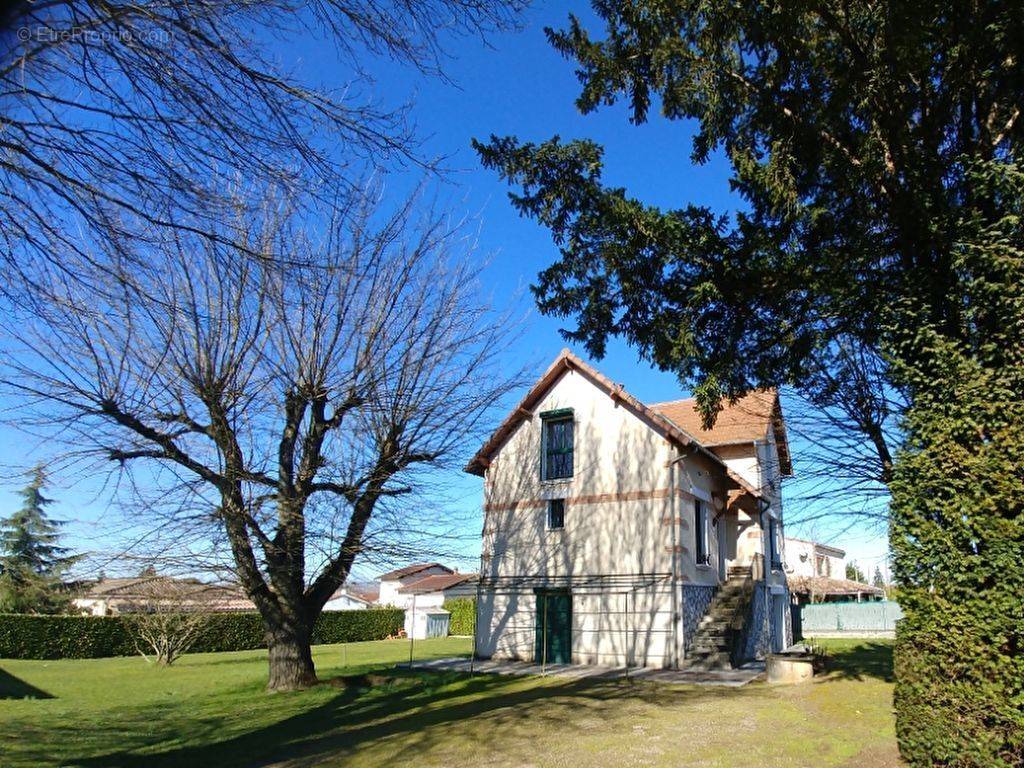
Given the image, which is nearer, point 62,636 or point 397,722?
point 397,722

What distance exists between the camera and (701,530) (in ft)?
66.7

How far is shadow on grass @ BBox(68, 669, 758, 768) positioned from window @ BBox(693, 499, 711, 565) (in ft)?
20.1

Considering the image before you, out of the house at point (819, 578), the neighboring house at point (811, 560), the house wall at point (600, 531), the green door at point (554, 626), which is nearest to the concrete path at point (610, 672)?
the green door at point (554, 626)

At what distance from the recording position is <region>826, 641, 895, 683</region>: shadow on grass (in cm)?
1422

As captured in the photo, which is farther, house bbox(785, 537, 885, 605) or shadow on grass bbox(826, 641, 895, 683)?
house bbox(785, 537, 885, 605)

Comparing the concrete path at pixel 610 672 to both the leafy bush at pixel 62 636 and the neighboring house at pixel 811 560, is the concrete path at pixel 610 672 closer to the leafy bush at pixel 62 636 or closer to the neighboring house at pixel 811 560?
the leafy bush at pixel 62 636

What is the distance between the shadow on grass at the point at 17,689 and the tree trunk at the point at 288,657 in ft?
24.2

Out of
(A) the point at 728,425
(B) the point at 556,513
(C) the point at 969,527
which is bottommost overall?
(C) the point at 969,527

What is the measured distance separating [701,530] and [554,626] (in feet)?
17.3

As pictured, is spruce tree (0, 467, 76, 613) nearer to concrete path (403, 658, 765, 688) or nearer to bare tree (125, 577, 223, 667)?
bare tree (125, 577, 223, 667)

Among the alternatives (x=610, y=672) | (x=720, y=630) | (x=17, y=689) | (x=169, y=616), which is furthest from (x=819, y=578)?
(x=17, y=689)

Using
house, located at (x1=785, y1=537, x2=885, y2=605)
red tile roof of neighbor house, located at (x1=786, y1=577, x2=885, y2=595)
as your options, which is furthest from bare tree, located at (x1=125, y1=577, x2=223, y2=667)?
red tile roof of neighbor house, located at (x1=786, y1=577, x2=885, y2=595)

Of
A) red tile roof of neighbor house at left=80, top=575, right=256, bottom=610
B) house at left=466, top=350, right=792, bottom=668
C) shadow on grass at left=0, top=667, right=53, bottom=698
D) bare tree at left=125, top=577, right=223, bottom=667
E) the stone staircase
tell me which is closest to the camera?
red tile roof of neighbor house at left=80, top=575, right=256, bottom=610

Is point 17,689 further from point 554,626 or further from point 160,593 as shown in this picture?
point 554,626
